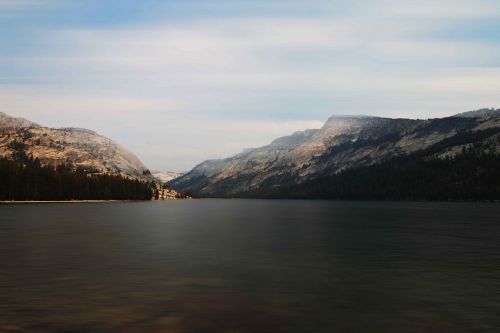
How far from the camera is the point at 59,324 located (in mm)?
28516

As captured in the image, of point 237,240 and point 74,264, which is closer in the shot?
point 74,264

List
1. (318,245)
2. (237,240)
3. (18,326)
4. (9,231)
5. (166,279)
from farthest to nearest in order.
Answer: (9,231) → (237,240) → (318,245) → (166,279) → (18,326)

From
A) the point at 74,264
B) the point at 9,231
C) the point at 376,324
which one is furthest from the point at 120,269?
the point at 9,231

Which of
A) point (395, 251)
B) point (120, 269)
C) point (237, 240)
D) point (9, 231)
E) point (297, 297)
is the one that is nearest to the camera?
point (297, 297)

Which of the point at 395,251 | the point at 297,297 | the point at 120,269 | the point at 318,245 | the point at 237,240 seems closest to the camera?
the point at 297,297

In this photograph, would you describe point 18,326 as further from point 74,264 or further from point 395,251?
point 395,251

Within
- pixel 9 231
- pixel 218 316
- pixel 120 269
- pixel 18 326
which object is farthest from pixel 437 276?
pixel 9 231

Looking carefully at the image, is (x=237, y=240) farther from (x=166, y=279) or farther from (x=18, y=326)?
(x=18, y=326)

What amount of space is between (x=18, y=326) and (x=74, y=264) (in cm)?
2663

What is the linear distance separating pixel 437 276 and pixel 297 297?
1822cm

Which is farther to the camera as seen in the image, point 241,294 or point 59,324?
point 241,294

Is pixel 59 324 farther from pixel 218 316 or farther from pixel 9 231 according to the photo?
pixel 9 231

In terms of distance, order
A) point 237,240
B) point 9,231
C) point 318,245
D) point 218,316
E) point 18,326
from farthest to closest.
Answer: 1. point 9,231
2. point 237,240
3. point 318,245
4. point 218,316
5. point 18,326

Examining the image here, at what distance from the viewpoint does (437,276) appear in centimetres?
4741
